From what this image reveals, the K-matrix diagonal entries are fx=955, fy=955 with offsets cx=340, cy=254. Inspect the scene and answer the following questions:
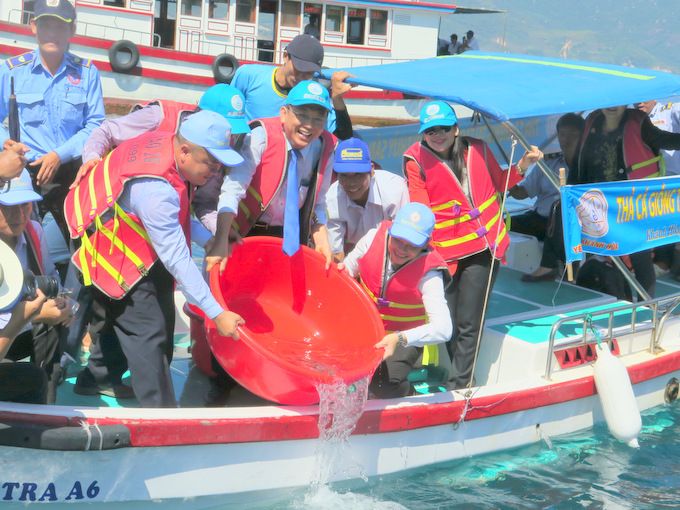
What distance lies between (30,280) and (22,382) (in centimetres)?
61

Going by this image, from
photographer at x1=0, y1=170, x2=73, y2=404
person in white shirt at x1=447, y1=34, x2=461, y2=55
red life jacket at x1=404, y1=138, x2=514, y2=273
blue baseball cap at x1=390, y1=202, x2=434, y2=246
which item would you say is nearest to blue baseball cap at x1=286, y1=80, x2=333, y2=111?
blue baseball cap at x1=390, y1=202, x2=434, y2=246

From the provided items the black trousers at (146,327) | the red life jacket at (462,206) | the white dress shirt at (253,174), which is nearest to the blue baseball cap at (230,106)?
the white dress shirt at (253,174)

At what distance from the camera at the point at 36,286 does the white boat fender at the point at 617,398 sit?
3412 mm

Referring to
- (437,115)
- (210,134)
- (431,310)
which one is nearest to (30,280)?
(210,134)

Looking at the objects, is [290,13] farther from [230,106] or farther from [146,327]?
[146,327]

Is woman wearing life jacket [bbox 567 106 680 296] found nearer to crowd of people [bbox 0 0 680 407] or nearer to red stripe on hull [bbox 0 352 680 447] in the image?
crowd of people [bbox 0 0 680 407]

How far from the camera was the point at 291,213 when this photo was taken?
16.8 feet

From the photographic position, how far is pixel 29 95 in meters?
5.62

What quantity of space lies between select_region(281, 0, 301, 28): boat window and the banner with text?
1455 centimetres

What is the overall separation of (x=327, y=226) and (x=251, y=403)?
1151 mm

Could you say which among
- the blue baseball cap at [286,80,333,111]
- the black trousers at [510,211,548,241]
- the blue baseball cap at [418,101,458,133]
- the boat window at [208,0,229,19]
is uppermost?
the boat window at [208,0,229,19]

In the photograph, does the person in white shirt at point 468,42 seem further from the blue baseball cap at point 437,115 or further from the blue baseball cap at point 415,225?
the blue baseball cap at point 415,225

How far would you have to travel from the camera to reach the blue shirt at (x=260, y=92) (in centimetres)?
585

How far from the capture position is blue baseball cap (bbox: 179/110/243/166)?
4320mm
